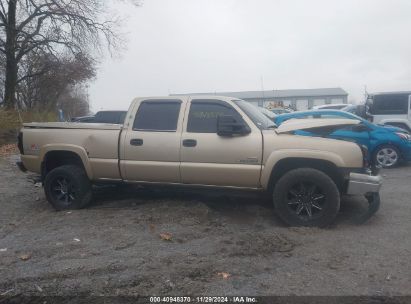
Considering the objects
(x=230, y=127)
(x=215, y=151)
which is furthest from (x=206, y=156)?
(x=230, y=127)

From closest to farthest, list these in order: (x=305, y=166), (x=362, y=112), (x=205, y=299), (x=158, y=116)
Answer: (x=205, y=299)
(x=305, y=166)
(x=158, y=116)
(x=362, y=112)

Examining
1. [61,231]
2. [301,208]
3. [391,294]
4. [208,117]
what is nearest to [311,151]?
[301,208]

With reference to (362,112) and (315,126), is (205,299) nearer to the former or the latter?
(315,126)

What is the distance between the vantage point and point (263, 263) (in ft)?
13.7

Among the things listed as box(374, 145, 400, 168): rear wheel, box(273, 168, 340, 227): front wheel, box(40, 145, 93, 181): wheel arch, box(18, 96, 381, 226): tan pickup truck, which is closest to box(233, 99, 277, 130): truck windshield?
box(18, 96, 381, 226): tan pickup truck

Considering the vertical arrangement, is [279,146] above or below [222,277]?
above

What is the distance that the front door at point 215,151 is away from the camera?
5.54 meters

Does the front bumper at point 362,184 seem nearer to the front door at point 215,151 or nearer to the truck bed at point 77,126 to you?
the front door at point 215,151

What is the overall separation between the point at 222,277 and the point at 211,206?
2602 millimetres

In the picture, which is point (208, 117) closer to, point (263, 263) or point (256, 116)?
point (256, 116)

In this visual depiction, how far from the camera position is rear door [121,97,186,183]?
588 centimetres

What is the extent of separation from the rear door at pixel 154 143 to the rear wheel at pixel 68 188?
79 cm

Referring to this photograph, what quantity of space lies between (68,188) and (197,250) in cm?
290

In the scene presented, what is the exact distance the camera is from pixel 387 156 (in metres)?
10.5
